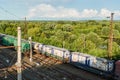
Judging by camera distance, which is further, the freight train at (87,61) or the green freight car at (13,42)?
the green freight car at (13,42)

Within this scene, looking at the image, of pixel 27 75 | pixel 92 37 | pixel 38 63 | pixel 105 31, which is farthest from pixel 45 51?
pixel 105 31

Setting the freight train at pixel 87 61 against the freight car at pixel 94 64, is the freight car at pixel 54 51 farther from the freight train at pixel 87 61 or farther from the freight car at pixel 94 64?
the freight car at pixel 94 64

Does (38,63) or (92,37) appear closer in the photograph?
(38,63)

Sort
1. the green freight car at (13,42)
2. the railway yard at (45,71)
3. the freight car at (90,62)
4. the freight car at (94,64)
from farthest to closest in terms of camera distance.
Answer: the green freight car at (13,42)
the railway yard at (45,71)
the freight car at (94,64)
the freight car at (90,62)

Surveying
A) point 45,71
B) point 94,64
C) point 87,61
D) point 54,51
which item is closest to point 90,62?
point 87,61

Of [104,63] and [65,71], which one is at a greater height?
[104,63]

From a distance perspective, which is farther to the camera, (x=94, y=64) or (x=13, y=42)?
(x=13, y=42)

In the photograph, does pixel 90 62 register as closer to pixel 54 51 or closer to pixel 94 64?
→ pixel 94 64

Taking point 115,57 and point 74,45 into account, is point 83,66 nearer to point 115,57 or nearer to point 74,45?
point 115,57

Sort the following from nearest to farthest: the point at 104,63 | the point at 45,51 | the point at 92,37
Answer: the point at 104,63 < the point at 45,51 < the point at 92,37

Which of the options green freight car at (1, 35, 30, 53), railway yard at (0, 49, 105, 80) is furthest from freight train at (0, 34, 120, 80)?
railway yard at (0, 49, 105, 80)

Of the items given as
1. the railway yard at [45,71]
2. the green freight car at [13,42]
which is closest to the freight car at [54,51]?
the railway yard at [45,71]
